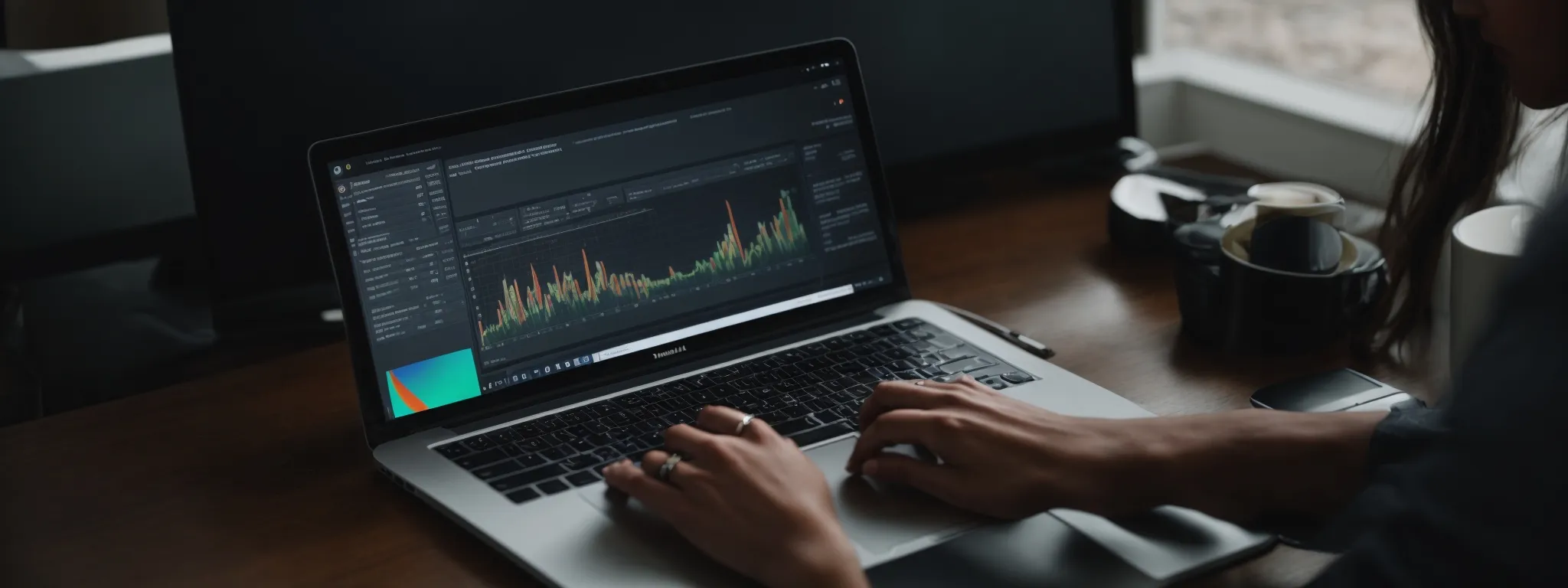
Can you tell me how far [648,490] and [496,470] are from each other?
0.15 metres

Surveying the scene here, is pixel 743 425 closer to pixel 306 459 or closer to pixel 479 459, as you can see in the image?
pixel 479 459

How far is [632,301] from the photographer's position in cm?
116

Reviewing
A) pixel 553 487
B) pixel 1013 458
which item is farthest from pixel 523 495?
pixel 1013 458

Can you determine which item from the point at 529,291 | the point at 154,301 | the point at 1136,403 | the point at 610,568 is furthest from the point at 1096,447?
the point at 154,301

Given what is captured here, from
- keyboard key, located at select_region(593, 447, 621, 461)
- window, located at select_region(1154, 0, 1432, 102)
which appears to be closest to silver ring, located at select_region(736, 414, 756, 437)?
keyboard key, located at select_region(593, 447, 621, 461)

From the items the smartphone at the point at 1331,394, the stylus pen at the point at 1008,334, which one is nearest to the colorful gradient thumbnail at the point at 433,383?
the stylus pen at the point at 1008,334

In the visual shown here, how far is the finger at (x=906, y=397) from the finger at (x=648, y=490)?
0.17m

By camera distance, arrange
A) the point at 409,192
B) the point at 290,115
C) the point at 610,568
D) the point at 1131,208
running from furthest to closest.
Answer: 1. the point at 1131,208
2. the point at 290,115
3. the point at 409,192
4. the point at 610,568

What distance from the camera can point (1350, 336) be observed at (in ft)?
4.06

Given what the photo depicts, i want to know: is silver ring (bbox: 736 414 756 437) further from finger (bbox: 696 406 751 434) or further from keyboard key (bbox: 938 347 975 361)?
keyboard key (bbox: 938 347 975 361)

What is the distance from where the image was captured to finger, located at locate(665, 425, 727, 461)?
93 cm

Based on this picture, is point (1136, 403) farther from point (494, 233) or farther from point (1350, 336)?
point (494, 233)

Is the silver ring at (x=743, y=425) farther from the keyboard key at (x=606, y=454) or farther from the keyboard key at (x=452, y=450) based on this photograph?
the keyboard key at (x=452, y=450)

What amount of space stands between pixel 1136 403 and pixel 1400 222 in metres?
0.33
